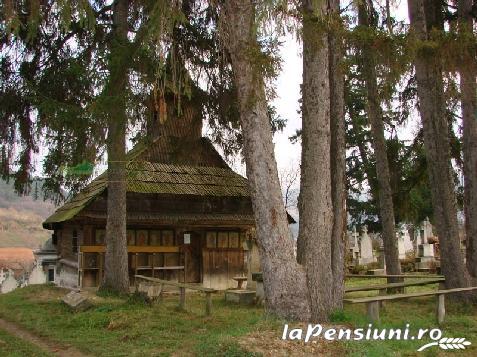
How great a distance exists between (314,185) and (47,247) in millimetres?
24258

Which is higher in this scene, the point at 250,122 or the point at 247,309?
the point at 250,122

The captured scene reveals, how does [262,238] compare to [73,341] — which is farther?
[73,341]

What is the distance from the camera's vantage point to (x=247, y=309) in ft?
42.2

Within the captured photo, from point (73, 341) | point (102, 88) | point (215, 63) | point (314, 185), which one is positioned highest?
point (215, 63)

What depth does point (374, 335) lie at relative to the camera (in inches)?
303

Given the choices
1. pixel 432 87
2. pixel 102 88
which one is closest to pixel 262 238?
pixel 102 88

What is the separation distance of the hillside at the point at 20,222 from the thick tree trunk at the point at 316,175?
2786 inches

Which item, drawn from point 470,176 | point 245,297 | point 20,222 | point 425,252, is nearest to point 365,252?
point 425,252

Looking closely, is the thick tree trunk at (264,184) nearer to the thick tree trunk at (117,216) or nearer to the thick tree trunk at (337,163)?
the thick tree trunk at (337,163)

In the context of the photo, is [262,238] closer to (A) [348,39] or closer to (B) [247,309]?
(A) [348,39]

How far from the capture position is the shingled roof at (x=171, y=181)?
1770cm

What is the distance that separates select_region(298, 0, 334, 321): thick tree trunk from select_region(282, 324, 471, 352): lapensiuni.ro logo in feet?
2.32

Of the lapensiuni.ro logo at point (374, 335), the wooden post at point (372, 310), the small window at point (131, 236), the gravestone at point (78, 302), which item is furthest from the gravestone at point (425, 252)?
the gravestone at point (78, 302)

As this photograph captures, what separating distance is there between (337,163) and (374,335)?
2.85 meters
